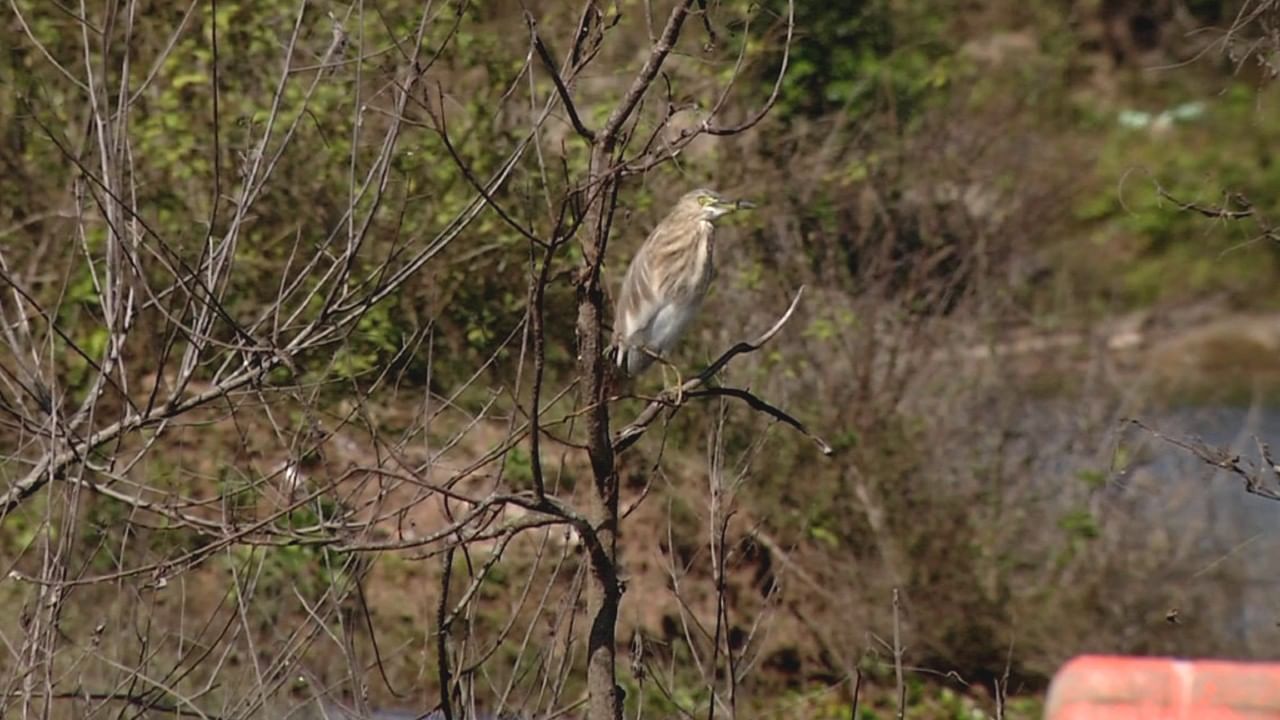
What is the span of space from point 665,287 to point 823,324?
113 inches

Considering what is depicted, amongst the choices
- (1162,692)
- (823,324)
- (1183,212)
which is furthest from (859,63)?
(1162,692)

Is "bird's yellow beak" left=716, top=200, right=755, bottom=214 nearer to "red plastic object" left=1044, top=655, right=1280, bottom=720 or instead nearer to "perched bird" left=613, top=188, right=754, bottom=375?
"perched bird" left=613, top=188, right=754, bottom=375

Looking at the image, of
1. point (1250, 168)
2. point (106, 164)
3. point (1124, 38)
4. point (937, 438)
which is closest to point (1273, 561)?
point (937, 438)

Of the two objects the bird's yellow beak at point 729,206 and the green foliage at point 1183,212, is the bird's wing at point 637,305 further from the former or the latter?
the green foliage at point 1183,212

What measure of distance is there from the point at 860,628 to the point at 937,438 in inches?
36.2

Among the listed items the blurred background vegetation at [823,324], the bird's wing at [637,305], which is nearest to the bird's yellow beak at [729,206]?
the bird's wing at [637,305]

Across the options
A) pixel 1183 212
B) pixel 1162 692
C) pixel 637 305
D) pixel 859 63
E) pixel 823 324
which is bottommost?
pixel 1183 212

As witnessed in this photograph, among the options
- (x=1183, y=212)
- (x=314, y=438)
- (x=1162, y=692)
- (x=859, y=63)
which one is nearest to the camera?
(x=1162, y=692)

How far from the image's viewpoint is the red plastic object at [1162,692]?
4254 millimetres

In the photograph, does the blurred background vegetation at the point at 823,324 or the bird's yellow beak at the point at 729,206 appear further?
the blurred background vegetation at the point at 823,324

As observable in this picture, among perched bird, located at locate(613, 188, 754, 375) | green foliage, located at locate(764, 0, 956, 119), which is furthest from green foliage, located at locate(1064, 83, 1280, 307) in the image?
perched bird, located at locate(613, 188, 754, 375)

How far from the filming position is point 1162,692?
14.0 ft

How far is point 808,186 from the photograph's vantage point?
10148 millimetres

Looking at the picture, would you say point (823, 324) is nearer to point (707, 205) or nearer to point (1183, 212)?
point (707, 205)
